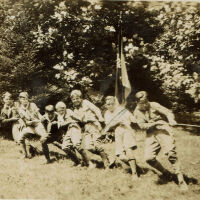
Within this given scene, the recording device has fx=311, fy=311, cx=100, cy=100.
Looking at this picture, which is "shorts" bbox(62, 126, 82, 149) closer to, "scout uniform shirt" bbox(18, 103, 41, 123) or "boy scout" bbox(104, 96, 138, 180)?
"boy scout" bbox(104, 96, 138, 180)

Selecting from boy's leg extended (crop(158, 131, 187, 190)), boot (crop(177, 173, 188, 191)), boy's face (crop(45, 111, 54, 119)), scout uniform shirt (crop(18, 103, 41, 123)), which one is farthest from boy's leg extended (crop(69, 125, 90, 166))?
boot (crop(177, 173, 188, 191))

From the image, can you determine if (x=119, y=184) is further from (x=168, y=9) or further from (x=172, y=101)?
(x=168, y=9)

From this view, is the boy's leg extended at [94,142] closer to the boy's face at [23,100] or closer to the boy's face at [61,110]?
the boy's face at [61,110]

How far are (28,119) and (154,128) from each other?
6.59ft

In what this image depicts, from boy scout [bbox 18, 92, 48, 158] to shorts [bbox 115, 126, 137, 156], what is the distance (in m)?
1.16

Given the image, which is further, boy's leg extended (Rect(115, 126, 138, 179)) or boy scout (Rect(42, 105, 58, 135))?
boy scout (Rect(42, 105, 58, 135))

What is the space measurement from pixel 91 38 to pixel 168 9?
1.22 meters

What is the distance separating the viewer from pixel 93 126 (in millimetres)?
4609

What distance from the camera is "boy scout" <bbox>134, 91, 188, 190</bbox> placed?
406 centimetres

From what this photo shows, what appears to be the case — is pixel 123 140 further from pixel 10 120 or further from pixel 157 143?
pixel 10 120

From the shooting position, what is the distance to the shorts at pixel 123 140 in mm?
4312

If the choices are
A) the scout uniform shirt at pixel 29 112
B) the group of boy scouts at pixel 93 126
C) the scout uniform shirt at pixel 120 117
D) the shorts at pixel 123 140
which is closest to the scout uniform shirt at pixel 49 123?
the group of boy scouts at pixel 93 126

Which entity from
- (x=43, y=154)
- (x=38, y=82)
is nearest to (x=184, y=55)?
(x=38, y=82)

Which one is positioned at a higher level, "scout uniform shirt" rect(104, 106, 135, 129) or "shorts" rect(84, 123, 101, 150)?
"scout uniform shirt" rect(104, 106, 135, 129)
